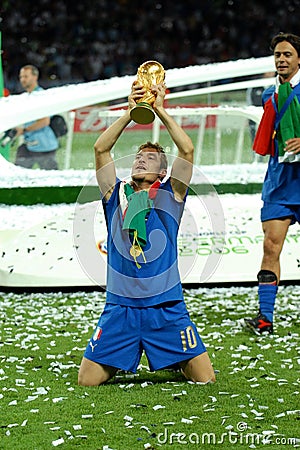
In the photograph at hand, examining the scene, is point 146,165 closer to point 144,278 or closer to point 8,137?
point 144,278

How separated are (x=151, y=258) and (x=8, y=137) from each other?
4441 mm

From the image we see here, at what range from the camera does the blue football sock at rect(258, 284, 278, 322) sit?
5285mm

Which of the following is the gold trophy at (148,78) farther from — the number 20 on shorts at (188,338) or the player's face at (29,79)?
the player's face at (29,79)

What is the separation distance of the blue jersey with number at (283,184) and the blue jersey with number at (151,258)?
4.09 ft

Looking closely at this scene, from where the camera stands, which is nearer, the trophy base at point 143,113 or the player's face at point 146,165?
the trophy base at point 143,113

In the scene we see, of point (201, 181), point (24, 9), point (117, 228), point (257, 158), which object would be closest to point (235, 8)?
point (24, 9)

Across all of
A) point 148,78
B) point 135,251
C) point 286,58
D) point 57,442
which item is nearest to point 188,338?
point 135,251

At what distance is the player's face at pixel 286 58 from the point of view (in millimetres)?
5203

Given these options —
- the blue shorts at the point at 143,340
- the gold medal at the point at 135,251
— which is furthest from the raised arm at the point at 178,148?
the blue shorts at the point at 143,340

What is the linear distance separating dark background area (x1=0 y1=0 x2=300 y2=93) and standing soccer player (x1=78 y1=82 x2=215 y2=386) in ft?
60.1

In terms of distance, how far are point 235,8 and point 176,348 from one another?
2039 centimetres

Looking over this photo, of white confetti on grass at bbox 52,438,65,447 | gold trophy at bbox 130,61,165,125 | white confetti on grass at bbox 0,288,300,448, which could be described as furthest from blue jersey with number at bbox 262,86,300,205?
white confetti on grass at bbox 52,438,65,447

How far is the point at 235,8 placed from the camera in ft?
77.2

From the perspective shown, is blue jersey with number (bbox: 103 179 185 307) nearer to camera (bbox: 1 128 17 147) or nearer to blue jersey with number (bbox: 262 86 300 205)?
blue jersey with number (bbox: 262 86 300 205)
